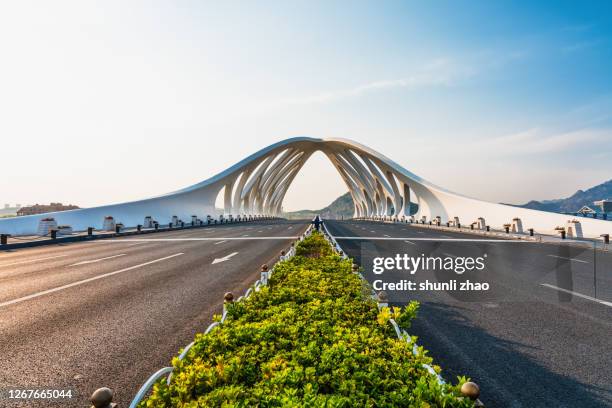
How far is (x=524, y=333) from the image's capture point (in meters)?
5.17

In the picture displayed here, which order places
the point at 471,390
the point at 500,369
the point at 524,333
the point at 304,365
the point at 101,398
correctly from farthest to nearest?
the point at 524,333
the point at 500,369
the point at 304,365
the point at 471,390
the point at 101,398

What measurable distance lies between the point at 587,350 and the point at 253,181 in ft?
212

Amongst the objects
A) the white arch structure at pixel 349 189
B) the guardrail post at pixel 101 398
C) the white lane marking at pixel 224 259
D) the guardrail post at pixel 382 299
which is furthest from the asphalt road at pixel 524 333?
the white arch structure at pixel 349 189

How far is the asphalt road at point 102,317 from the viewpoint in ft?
12.6

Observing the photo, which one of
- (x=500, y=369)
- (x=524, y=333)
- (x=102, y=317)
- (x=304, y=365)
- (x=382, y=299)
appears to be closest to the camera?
(x=304, y=365)

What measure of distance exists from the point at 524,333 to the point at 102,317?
6.84 m

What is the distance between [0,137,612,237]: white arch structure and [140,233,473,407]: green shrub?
2440 cm

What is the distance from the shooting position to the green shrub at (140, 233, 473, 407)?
7.25 feet

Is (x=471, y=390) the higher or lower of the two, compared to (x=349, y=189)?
lower

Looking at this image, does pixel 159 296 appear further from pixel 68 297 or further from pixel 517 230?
pixel 517 230

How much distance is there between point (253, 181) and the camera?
67.4 m

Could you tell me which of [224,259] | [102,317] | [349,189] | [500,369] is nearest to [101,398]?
[500,369]

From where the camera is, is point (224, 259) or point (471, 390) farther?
point (224, 259)

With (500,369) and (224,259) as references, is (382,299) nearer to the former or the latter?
(500,369)
